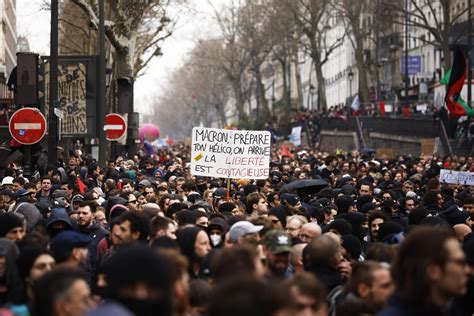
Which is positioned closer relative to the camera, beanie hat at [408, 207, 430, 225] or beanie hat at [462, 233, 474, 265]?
beanie hat at [462, 233, 474, 265]

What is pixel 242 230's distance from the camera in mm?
11023

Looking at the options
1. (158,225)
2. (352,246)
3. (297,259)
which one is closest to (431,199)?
(352,246)

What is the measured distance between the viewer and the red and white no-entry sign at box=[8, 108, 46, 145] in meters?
21.2

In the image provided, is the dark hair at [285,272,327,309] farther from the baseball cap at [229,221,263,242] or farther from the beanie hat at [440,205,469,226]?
the beanie hat at [440,205,469,226]

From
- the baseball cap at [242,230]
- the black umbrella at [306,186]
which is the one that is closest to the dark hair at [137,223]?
the baseball cap at [242,230]

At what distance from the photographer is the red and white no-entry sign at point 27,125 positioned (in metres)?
21.2

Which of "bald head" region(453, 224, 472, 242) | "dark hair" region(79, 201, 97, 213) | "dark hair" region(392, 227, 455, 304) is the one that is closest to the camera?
"dark hair" region(392, 227, 455, 304)

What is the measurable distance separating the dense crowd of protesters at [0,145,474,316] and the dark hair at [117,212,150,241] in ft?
0.03

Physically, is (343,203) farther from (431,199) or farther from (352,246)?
(352,246)

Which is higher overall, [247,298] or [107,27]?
[107,27]

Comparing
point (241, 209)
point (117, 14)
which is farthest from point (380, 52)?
point (241, 209)

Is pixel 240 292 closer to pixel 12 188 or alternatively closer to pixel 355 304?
pixel 355 304

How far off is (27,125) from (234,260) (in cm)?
1413

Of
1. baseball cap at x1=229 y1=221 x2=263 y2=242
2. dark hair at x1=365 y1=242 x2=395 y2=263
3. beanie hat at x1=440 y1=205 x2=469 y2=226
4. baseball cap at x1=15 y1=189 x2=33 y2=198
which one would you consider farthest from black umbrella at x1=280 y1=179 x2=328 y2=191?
dark hair at x1=365 y1=242 x2=395 y2=263
